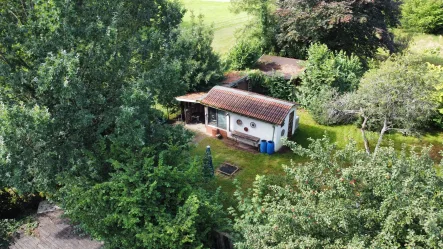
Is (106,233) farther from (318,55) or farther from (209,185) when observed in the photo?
(318,55)

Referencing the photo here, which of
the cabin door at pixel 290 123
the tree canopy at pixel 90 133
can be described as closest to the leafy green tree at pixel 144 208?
the tree canopy at pixel 90 133

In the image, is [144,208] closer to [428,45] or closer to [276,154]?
[276,154]

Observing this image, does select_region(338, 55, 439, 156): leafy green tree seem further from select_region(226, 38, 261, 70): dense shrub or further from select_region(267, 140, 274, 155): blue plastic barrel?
select_region(226, 38, 261, 70): dense shrub

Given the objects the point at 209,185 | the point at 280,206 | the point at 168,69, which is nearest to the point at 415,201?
the point at 280,206

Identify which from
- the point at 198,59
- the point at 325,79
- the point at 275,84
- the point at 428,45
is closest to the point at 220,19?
the point at 275,84

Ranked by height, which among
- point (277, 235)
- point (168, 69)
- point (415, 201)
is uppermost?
point (168, 69)

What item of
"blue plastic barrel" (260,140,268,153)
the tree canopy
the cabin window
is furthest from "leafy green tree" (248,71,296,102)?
the tree canopy
